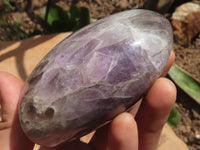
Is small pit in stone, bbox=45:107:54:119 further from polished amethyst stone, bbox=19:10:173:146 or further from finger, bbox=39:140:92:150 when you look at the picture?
finger, bbox=39:140:92:150

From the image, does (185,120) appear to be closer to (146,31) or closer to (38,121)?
(146,31)

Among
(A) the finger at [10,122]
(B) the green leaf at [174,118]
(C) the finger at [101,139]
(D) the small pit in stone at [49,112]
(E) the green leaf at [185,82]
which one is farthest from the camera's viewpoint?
(E) the green leaf at [185,82]

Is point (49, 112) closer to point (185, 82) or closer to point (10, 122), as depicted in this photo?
point (10, 122)

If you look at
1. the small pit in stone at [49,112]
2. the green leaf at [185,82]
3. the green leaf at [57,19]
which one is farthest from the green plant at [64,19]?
the small pit in stone at [49,112]

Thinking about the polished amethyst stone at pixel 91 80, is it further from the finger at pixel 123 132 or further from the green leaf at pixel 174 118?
the green leaf at pixel 174 118

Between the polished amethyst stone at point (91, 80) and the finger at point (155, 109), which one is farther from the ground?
the polished amethyst stone at point (91, 80)

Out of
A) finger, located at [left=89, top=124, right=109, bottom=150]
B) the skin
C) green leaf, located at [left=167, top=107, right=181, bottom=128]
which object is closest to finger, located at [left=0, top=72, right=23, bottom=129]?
the skin
